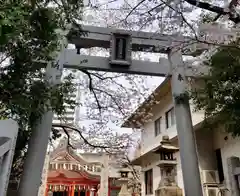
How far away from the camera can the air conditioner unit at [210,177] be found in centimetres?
598

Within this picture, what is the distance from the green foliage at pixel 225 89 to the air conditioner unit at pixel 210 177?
8.90 feet

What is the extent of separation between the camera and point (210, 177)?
6.09 meters

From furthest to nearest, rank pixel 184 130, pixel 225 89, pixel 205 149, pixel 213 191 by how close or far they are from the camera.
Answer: pixel 205 149, pixel 213 191, pixel 184 130, pixel 225 89

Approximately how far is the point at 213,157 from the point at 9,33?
19.6 ft

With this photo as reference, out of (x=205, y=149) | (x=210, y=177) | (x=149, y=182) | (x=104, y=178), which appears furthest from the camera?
(x=104, y=178)

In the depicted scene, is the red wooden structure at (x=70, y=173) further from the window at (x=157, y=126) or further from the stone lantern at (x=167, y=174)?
the stone lantern at (x=167, y=174)

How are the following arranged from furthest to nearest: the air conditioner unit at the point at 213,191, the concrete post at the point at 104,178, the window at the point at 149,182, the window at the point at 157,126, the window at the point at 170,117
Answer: the concrete post at the point at 104,178 → the window at the point at 149,182 → the window at the point at 157,126 → the window at the point at 170,117 → the air conditioner unit at the point at 213,191

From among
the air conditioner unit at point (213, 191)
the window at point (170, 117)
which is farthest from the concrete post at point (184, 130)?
the window at point (170, 117)

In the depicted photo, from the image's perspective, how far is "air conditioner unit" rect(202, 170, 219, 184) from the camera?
5.98 metres

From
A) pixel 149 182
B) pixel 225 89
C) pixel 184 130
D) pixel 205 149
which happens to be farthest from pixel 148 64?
pixel 149 182

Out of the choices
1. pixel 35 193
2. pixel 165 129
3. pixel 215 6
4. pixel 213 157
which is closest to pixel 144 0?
pixel 215 6

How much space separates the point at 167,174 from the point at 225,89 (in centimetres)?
315

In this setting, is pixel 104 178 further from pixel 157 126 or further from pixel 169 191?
pixel 169 191

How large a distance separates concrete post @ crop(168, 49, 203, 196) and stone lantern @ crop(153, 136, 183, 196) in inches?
47.4
